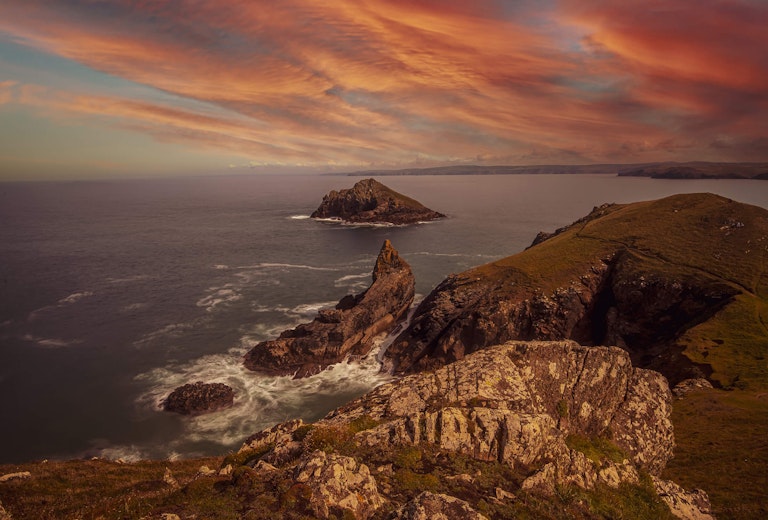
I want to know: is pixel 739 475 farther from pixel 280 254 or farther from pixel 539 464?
pixel 280 254

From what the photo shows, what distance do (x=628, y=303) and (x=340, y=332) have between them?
4996cm

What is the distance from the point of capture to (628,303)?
6738cm

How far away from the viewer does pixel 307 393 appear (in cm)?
5600

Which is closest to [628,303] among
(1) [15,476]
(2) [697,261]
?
(2) [697,261]

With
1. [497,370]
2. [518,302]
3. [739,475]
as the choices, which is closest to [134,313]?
[518,302]

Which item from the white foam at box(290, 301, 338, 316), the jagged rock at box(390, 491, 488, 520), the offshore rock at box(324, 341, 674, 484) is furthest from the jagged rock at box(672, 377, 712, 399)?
the white foam at box(290, 301, 338, 316)

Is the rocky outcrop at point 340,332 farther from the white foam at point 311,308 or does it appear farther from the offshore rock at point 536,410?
the offshore rock at point 536,410

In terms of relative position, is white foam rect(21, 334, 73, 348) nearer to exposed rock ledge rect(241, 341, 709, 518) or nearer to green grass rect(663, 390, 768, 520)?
exposed rock ledge rect(241, 341, 709, 518)

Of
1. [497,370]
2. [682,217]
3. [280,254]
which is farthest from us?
[280,254]

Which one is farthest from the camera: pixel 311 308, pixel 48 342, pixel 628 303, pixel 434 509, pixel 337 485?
pixel 311 308

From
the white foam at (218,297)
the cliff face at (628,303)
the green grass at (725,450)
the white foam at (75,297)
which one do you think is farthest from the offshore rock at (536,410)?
the white foam at (75,297)

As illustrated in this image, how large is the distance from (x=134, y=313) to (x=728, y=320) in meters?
102

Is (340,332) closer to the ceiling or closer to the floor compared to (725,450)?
closer to the floor

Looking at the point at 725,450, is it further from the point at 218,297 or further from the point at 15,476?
the point at 218,297
